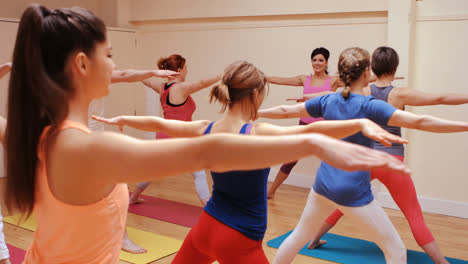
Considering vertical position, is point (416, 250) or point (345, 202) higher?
point (345, 202)

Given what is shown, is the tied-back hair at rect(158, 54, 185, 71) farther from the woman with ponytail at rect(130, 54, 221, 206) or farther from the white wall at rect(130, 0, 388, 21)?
the white wall at rect(130, 0, 388, 21)

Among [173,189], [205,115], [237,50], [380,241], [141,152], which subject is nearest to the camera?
[141,152]

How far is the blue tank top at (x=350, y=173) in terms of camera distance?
91.3 inches

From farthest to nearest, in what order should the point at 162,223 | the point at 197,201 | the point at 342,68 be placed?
the point at 197,201 < the point at 162,223 < the point at 342,68

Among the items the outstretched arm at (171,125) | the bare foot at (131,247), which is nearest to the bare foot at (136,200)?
the bare foot at (131,247)

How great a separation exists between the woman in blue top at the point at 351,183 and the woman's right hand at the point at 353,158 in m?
1.39

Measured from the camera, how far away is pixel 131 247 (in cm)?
349

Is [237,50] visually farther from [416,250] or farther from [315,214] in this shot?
[315,214]

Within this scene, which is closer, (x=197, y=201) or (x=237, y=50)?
(x=197, y=201)

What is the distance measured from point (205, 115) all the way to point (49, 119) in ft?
18.9

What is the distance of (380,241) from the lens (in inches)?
90.7

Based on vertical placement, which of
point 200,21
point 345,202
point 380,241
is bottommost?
point 380,241

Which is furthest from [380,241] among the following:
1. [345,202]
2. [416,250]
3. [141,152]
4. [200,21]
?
[200,21]

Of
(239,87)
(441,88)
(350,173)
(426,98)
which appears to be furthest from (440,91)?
(239,87)
